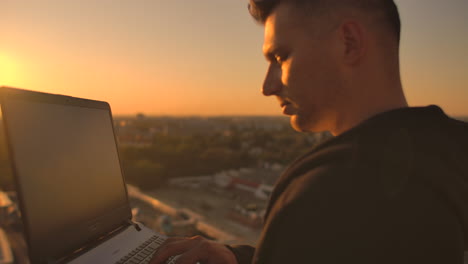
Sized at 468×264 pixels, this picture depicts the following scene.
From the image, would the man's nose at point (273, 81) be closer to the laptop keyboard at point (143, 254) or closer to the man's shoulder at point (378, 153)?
the man's shoulder at point (378, 153)

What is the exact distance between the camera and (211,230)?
9.89m

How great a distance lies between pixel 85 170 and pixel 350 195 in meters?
0.76

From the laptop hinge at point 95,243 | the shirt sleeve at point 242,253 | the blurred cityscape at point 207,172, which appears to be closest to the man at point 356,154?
the shirt sleeve at point 242,253

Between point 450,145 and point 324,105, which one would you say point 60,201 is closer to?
point 324,105

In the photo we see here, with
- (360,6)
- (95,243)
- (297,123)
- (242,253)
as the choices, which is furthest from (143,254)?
(360,6)

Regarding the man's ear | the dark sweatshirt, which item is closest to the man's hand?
the dark sweatshirt

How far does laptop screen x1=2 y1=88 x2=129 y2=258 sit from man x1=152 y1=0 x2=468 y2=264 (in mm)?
329

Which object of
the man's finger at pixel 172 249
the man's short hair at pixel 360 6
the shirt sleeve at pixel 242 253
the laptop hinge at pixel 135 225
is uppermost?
the man's short hair at pixel 360 6

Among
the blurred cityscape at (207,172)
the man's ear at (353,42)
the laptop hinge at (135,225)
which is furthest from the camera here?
the blurred cityscape at (207,172)

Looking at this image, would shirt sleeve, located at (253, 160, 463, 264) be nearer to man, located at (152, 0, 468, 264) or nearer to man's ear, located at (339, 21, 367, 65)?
A: man, located at (152, 0, 468, 264)

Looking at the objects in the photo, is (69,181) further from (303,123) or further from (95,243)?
(303,123)

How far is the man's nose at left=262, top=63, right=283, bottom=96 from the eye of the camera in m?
0.74

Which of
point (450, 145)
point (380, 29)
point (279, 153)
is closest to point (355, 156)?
point (450, 145)

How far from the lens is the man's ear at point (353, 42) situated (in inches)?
24.7
